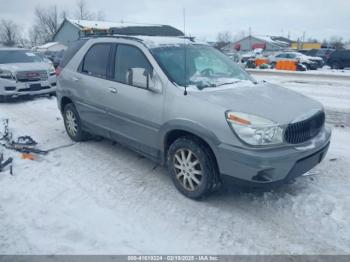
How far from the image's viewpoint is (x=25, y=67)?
31.2 feet

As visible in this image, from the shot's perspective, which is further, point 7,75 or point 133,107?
point 7,75

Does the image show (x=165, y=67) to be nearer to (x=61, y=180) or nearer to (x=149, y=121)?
(x=149, y=121)

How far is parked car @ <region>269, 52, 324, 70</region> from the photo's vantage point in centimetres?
2717

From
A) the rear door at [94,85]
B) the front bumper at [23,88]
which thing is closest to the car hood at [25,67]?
the front bumper at [23,88]

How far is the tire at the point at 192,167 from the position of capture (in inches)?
138

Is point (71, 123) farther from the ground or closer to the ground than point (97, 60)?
closer to the ground

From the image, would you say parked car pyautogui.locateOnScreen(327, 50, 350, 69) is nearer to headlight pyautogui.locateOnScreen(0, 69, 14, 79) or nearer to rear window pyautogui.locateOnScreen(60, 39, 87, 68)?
headlight pyautogui.locateOnScreen(0, 69, 14, 79)

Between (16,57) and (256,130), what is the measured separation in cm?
956

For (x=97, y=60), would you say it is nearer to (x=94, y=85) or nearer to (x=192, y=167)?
(x=94, y=85)

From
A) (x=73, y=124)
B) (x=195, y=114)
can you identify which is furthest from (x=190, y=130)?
(x=73, y=124)

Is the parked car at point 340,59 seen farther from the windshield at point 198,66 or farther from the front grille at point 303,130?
the front grille at point 303,130

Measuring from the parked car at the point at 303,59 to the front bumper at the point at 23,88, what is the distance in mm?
23130

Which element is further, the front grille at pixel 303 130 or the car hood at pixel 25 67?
the car hood at pixel 25 67

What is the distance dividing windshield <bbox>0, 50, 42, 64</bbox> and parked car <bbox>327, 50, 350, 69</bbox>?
81.7 ft
